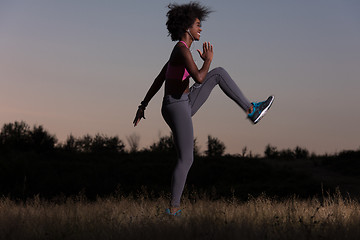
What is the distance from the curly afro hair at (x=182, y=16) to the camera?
539 centimetres

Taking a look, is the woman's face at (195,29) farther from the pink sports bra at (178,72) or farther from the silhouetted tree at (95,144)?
the silhouetted tree at (95,144)

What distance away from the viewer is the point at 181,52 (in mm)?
5141

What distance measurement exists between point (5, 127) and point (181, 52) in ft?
47.4

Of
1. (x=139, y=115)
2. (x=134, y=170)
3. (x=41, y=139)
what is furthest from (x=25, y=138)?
(x=139, y=115)

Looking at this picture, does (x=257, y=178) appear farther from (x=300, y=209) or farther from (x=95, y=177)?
(x=300, y=209)

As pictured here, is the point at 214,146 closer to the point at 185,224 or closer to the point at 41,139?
the point at 41,139

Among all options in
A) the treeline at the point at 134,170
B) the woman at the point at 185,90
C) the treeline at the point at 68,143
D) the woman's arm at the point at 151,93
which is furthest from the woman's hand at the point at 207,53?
the treeline at the point at 68,143

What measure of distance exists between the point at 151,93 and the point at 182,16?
3.73ft

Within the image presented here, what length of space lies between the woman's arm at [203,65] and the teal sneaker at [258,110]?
0.83m

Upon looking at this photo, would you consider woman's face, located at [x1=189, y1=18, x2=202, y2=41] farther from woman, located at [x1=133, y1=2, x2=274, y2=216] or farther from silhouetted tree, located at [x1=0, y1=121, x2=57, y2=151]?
silhouetted tree, located at [x1=0, y1=121, x2=57, y2=151]

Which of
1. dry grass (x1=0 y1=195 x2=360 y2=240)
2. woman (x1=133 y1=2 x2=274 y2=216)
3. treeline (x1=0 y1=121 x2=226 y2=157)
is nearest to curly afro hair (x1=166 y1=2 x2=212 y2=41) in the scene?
woman (x1=133 y1=2 x2=274 y2=216)

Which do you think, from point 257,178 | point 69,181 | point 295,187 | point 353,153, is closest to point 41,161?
point 69,181

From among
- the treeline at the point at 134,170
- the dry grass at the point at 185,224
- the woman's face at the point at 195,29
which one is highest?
the woman's face at the point at 195,29

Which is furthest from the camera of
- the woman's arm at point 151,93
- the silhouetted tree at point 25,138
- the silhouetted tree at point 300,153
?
the silhouetted tree at point 300,153
